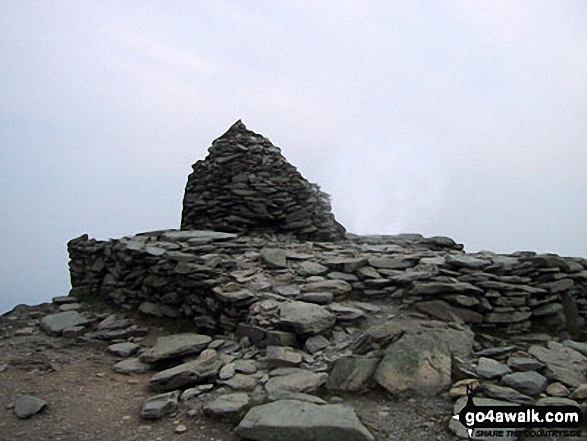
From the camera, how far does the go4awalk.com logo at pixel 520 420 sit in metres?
4.74

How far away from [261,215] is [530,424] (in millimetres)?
9350

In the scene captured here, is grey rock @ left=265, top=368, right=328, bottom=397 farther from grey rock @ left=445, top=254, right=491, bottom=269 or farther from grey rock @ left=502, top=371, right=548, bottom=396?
grey rock @ left=445, top=254, right=491, bottom=269

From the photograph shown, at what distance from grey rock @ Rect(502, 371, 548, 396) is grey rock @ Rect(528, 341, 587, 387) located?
0.34 meters

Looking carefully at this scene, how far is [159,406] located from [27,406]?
6.25ft

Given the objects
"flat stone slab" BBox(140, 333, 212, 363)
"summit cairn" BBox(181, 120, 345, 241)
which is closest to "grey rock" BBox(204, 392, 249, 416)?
"flat stone slab" BBox(140, 333, 212, 363)

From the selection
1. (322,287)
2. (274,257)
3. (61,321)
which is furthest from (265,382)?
(61,321)

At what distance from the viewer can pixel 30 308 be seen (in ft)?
37.9

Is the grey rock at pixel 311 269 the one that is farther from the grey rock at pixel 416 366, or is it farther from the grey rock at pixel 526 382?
the grey rock at pixel 526 382

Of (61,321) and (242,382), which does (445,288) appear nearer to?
(242,382)

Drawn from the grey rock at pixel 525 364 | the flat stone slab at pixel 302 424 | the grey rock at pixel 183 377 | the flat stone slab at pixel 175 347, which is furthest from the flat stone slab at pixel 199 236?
the grey rock at pixel 525 364

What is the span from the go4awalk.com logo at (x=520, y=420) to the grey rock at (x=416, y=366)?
1.89ft

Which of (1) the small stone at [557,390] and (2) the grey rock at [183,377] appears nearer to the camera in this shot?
(1) the small stone at [557,390]

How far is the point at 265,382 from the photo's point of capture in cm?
600

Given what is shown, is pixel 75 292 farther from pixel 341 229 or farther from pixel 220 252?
pixel 341 229
